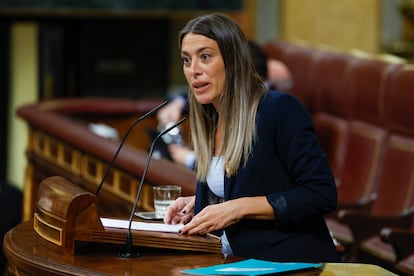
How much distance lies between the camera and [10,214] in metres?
3.99

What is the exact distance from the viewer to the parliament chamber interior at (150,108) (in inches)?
132

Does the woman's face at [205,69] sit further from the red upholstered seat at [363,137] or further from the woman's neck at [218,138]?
the red upholstered seat at [363,137]

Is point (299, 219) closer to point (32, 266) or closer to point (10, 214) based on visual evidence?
point (32, 266)

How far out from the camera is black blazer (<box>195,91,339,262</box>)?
2393 mm

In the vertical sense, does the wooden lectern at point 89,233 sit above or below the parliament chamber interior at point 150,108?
above

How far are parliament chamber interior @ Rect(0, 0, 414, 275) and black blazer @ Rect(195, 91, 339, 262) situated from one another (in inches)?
6.2

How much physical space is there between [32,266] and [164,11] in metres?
5.37

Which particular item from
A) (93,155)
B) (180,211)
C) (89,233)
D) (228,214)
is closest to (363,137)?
(93,155)

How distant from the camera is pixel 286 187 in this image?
245 cm

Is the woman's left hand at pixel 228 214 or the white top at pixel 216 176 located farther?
the white top at pixel 216 176

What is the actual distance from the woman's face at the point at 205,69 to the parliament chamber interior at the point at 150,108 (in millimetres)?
368

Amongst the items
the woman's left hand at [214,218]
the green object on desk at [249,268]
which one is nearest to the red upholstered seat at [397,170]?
the woman's left hand at [214,218]

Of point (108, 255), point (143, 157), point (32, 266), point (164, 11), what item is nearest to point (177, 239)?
point (108, 255)

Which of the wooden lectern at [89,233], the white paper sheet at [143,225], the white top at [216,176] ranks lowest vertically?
the white paper sheet at [143,225]
